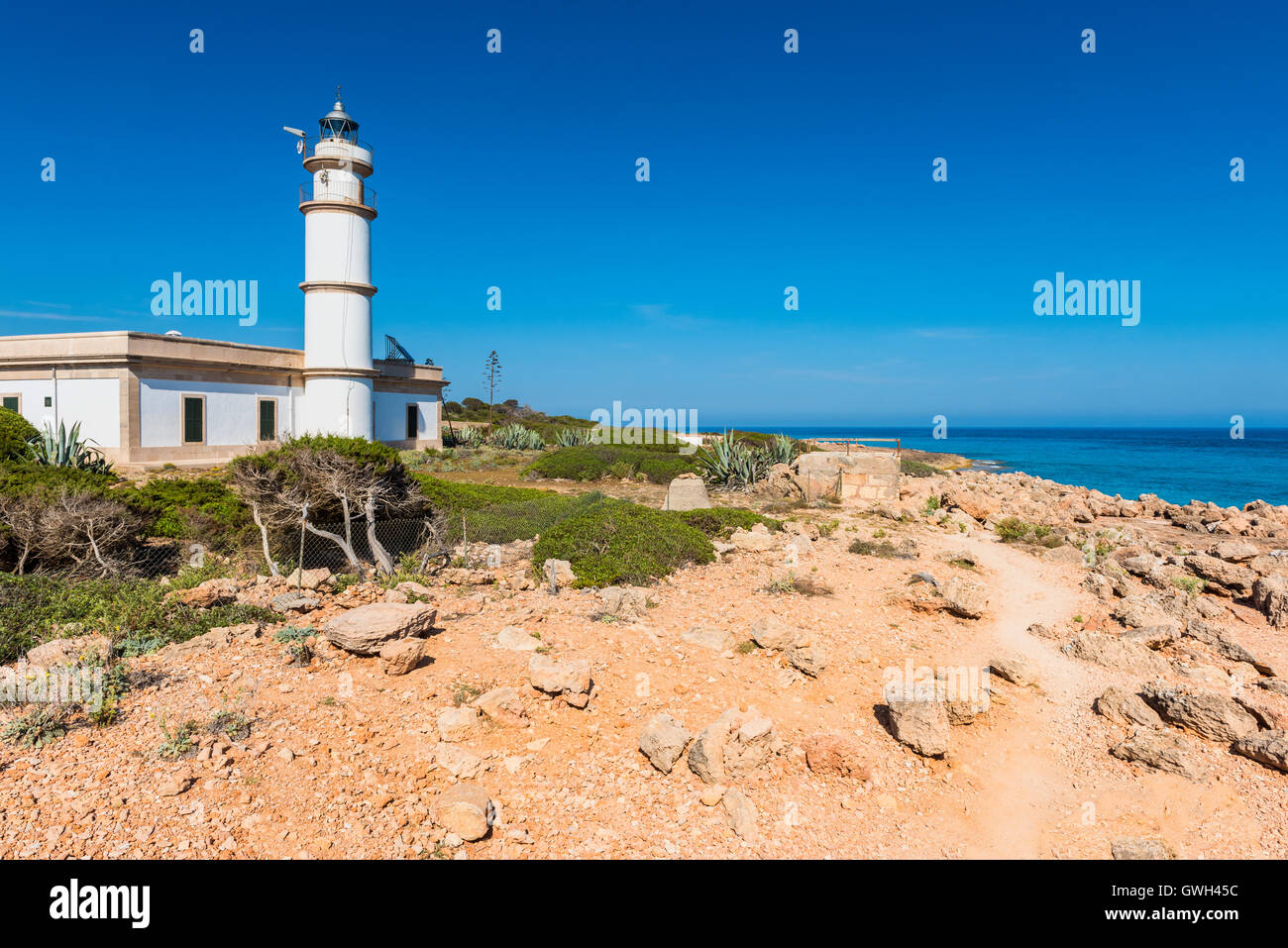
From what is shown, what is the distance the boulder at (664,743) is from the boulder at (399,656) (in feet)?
7.54

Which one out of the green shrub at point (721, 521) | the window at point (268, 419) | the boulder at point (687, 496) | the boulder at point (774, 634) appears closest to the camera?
the boulder at point (774, 634)

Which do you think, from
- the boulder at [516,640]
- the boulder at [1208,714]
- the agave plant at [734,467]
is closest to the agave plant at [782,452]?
the agave plant at [734,467]

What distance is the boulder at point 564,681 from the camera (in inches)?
214

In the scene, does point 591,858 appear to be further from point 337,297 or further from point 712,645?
point 337,297

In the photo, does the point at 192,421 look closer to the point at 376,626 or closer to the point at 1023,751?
the point at 376,626

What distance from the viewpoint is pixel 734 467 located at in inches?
785

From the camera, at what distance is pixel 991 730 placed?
532cm

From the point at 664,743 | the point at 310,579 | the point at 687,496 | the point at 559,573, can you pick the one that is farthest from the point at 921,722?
the point at 687,496

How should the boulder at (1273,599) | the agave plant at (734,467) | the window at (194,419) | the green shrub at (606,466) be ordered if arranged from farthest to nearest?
the green shrub at (606,466), the window at (194,419), the agave plant at (734,467), the boulder at (1273,599)

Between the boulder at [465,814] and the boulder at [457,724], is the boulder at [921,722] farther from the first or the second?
the boulder at [457,724]

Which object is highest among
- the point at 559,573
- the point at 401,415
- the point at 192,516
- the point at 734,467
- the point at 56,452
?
the point at 401,415

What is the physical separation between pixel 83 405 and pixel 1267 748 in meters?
25.6
